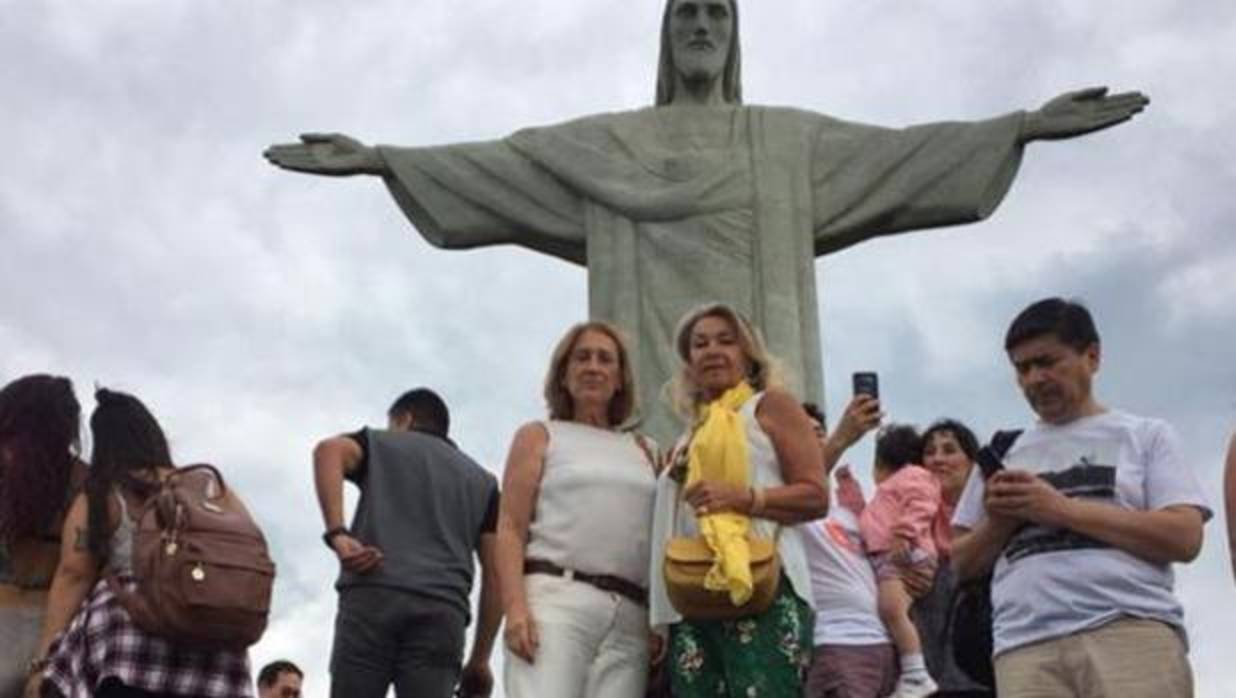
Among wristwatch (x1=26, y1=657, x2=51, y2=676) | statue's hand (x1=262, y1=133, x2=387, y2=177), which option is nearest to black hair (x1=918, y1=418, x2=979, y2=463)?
wristwatch (x1=26, y1=657, x2=51, y2=676)

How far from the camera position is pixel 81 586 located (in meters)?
5.45

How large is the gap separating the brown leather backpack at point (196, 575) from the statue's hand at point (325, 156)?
6.60 m

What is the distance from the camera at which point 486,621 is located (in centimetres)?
702

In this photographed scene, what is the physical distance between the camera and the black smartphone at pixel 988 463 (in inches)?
220

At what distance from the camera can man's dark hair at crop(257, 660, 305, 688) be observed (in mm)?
8820

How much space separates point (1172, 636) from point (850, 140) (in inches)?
289

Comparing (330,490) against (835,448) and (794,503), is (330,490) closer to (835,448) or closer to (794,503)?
(835,448)

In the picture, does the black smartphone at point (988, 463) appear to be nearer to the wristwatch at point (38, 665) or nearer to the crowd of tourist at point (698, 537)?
the crowd of tourist at point (698, 537)

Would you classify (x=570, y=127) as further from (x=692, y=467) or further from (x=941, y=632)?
(x=692, y=467)

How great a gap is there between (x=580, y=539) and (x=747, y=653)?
68cm

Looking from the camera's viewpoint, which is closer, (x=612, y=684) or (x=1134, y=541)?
(x=1134, y=541)

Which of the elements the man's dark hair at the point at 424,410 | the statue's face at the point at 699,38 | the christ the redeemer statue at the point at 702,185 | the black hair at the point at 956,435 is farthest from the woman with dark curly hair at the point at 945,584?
the statue's face at the point at 699,38

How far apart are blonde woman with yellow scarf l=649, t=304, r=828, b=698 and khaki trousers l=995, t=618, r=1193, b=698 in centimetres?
64

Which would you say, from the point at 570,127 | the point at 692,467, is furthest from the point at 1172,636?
the point at 570,127
